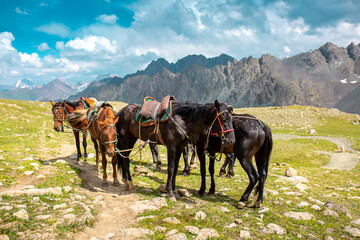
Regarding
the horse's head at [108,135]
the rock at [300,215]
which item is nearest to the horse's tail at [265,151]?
the rock at [300,215]

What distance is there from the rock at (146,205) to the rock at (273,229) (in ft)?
10.5

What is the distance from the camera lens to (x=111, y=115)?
941 centimetres

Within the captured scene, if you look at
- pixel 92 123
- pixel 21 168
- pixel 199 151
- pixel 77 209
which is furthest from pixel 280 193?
pixel 21 168

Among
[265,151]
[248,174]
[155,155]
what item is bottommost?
[155,155]

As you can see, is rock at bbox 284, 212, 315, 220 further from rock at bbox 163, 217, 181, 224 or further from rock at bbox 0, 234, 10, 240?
rock at bbox 0, 234, 10, 240

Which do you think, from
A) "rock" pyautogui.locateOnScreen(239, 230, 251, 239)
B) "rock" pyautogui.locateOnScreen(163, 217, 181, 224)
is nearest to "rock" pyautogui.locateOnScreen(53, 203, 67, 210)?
"rock" pyautogui.locateOnScreen(163, 217, 181, 224)

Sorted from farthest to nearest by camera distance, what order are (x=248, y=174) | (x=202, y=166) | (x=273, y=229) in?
(x=202, y=166)
(x=248, y=174)
(x=273, y=229)

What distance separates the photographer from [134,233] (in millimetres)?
5445

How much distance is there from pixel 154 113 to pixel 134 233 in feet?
14.5

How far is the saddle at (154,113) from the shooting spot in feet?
27.2

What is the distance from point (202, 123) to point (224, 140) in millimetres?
1038

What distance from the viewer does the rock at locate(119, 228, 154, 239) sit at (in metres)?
5.37

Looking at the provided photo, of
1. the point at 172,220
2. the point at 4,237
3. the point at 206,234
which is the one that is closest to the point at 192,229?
the point at 206,234

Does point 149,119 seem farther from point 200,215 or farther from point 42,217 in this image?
point 42,217
